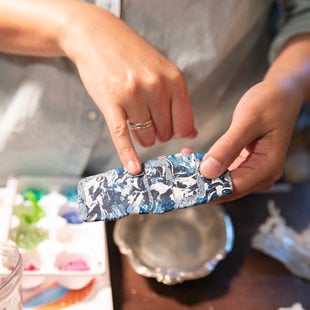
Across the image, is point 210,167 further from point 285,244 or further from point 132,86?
point 285,244

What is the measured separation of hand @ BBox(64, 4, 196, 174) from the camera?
0.52 meters

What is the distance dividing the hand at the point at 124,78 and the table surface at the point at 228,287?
0.65ft

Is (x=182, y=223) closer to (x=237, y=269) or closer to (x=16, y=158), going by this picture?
(x=237, y=269)

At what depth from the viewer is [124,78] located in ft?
1.71

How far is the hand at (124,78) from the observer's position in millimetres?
516

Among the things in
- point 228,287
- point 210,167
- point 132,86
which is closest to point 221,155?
point 210,167

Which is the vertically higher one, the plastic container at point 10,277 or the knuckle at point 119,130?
the knuckle at point 119,130

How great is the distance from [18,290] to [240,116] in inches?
11.7

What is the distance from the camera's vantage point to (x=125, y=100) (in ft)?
1.70

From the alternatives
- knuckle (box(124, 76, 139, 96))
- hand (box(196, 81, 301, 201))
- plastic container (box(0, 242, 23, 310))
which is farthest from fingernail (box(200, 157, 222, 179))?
plastic container (box(0, 242, 23, 310))

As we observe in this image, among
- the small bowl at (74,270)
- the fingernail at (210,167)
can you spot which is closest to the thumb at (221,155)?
the fingernail at (210,167)

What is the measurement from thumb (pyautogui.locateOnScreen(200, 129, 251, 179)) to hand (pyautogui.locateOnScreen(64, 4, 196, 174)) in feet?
0.23

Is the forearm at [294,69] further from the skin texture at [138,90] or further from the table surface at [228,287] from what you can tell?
the table surface at [228,287]

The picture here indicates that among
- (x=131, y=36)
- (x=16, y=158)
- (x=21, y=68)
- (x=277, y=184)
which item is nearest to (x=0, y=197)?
(x=16, y=158)
